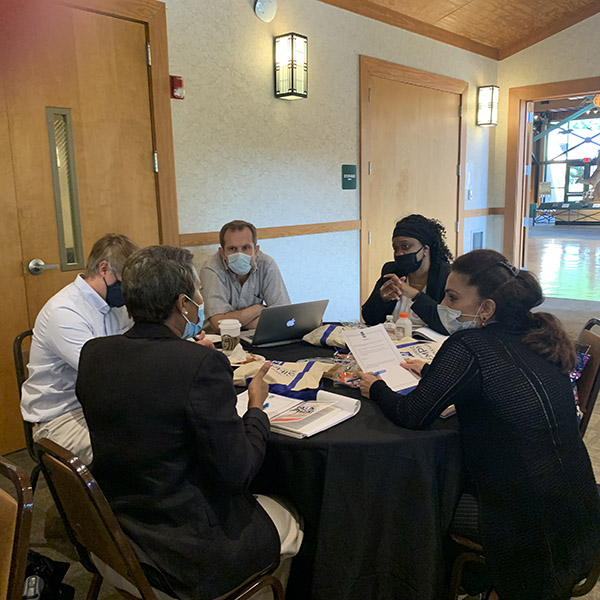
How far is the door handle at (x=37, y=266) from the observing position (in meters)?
2.82

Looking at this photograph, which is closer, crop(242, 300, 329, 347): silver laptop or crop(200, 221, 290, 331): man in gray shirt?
crop(242, 300, 329, 347): silver laptop

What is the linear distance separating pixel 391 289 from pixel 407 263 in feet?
0.95

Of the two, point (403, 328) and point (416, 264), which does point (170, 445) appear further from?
point (416, 264)

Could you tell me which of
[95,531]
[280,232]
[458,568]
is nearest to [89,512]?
[95,531]

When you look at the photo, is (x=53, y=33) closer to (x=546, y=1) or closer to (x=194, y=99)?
(x=194, y=99)

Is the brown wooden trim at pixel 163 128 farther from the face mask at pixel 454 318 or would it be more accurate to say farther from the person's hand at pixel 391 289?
the face mask at pixel 454 318

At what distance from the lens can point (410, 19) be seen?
4.91 metres

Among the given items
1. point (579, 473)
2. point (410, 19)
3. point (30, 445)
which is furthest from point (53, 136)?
point (410, 19)

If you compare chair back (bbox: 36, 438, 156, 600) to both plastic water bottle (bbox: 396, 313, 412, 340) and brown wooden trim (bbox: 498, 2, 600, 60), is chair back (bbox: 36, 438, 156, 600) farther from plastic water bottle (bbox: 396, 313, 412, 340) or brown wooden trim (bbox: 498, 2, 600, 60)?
brown wooden trim (bbox: 498, 2, 600, 60)

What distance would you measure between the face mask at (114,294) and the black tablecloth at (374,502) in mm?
858

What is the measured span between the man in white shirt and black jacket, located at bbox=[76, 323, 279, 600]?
22.4 inches

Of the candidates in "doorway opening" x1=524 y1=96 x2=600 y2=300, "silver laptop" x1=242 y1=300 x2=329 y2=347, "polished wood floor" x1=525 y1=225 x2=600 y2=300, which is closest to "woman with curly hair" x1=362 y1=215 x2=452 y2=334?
"silver laptop" x1=242 y1=300 x2=329 y2=347

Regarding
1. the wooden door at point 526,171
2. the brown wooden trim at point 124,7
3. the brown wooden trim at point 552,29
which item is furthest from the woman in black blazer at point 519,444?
the wooden door at point 526,171

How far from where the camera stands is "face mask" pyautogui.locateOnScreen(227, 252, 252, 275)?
2.93m
